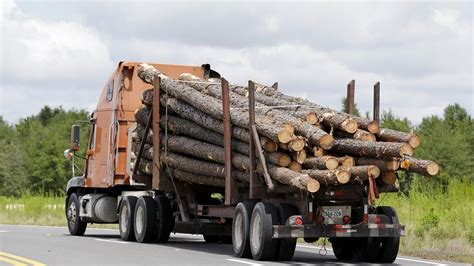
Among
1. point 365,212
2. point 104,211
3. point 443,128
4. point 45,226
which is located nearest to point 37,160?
point 443,128

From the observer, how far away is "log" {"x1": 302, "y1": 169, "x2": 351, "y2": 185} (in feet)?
56.4

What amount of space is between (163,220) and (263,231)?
6.02 m

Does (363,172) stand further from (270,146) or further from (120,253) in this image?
(120,253)

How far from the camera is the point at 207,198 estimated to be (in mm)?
23688

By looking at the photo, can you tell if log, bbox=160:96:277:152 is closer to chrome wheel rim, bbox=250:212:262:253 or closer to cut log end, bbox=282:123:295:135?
cut log end, bbox=282:123:295:135

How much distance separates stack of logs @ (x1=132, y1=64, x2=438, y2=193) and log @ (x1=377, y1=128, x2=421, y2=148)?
0.02 metres

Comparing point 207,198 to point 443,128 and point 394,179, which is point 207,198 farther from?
point 443,128

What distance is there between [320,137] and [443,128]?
75.2m

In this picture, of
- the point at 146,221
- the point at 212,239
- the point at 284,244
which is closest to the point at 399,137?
the point at 284,244

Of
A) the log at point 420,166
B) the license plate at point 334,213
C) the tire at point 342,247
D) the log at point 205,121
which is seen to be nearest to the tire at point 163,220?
the log at point 205,121

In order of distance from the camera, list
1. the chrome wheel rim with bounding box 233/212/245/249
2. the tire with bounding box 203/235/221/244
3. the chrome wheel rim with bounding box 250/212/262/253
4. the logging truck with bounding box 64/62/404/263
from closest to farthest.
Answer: the logging truck with bounding box 64/62/404/263
the chrome wheel rim with bounding box 250/212/262/253
the chrome wheel rim with bounding box 233/212/245/249
the tire with bounding box 203/235/221/244

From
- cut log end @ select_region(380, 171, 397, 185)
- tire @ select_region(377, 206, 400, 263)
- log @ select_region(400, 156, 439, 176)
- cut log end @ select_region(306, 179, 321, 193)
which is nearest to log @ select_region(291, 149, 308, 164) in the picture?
cut log end @ select_region(306, 179, 321, 193)

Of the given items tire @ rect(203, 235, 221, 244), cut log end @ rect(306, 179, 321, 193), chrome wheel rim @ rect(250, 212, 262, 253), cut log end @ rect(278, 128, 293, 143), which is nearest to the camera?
cut log end @ rect(306, 179, 321, 193)

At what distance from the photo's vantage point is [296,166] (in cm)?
1809
